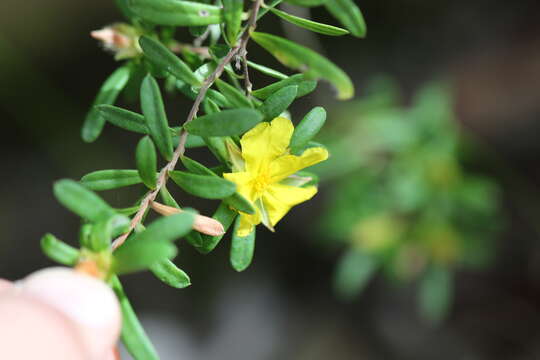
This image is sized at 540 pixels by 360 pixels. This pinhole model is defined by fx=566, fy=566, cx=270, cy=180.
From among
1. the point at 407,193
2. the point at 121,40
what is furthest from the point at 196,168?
the point at 407,193

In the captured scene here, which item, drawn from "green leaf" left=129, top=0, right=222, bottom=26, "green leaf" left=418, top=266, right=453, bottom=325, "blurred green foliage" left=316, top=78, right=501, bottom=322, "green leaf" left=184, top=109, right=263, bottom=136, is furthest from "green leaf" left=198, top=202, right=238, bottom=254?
→ "green leaf" left=418, top=266, right=453, bottom=325

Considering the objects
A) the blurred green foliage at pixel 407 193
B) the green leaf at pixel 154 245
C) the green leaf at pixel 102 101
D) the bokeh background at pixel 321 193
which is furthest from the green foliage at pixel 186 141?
the bokeh background at pixel 321 193

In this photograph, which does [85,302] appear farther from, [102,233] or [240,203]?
[240,203]

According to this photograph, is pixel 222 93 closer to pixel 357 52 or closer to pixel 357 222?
pixel 357 222

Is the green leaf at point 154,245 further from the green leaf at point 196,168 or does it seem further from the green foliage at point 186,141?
the green leaf at point 196,168

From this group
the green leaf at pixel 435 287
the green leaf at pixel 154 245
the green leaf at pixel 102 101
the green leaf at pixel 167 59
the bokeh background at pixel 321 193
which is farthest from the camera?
the bokeh background at pixel 321 193

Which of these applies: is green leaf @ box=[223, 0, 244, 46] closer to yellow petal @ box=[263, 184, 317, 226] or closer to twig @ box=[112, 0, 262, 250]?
twig @ box=[112, 0, 262, 250]
